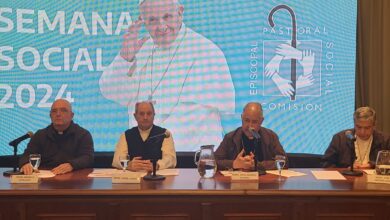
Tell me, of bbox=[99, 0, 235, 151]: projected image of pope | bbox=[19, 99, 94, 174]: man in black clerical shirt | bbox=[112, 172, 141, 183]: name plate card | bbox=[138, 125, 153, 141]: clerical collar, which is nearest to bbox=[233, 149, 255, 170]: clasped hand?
bbox=[112, 172, 141, 183]: name plate card

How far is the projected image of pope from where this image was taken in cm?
479

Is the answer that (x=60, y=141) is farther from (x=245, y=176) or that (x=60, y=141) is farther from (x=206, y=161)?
(x=245, y=176)

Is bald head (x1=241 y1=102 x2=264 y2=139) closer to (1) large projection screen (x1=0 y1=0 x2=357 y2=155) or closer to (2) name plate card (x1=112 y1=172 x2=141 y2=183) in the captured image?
(2) name plate card (x1=112 y1=172 x2=141 y2=183)

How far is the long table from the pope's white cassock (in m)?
2.05

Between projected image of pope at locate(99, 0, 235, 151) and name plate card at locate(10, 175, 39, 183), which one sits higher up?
projected image of pope at locate(99, 0, 235, 151)

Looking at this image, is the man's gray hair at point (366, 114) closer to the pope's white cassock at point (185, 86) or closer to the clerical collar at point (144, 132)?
the pope's white cassock at point (185, 86)

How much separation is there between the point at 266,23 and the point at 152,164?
2271mm

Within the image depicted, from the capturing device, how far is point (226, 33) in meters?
4.80

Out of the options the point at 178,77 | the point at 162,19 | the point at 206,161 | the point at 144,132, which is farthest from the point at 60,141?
the point at 162,19
